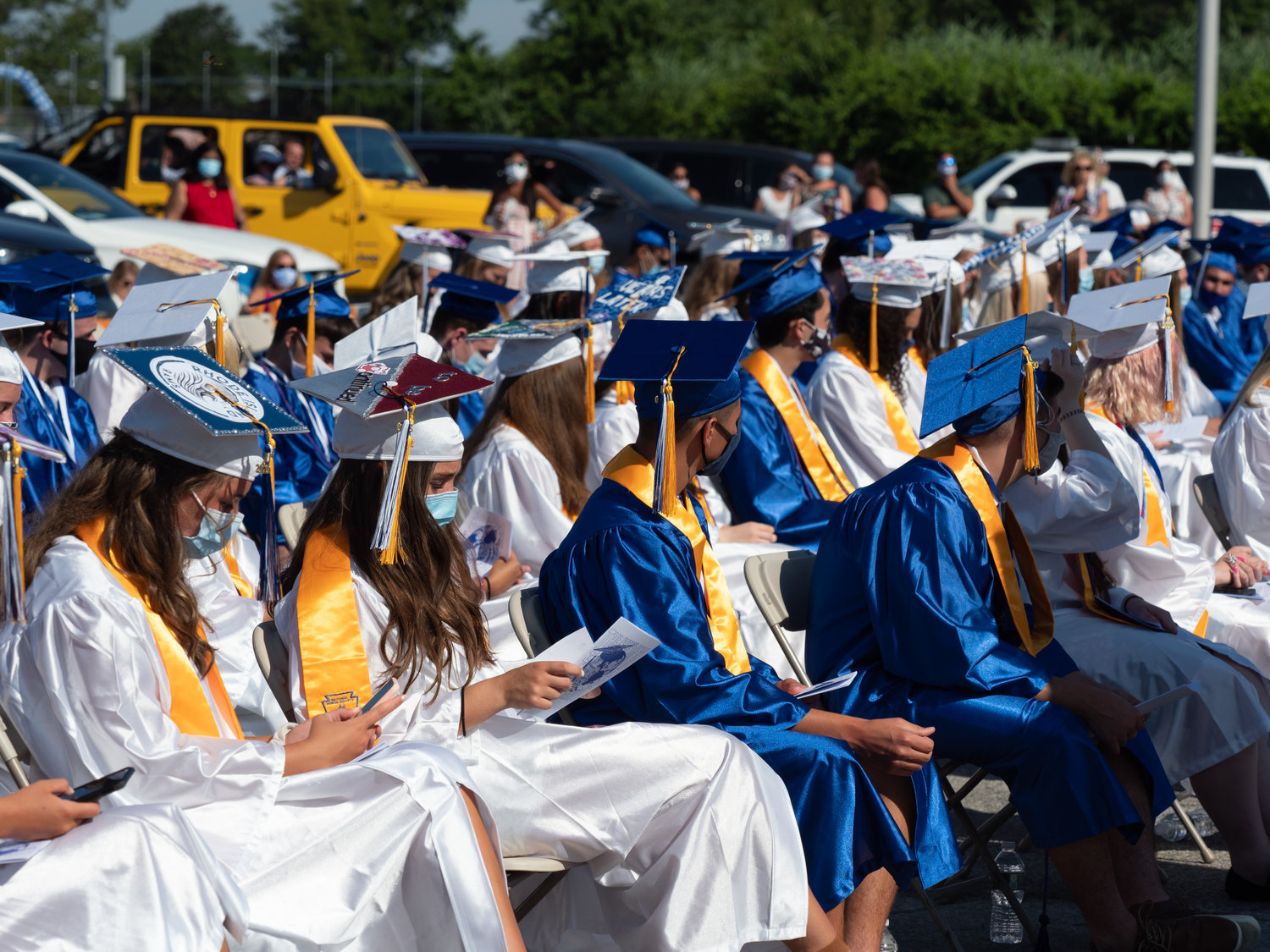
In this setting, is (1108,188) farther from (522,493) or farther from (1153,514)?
(522,493)

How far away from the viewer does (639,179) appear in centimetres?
1681

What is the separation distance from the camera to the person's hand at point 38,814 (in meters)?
2.60

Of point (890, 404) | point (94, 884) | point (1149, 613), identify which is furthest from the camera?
point (890, 404)

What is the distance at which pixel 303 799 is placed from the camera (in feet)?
Result: 10.0

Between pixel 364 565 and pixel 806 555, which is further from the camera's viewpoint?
pixel 806 555

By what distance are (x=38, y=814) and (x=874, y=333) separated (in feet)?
14.0

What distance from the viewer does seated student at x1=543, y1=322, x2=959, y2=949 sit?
344 centimetres

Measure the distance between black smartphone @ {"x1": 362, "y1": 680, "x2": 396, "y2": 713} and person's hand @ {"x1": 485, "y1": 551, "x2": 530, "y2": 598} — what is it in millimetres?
1382

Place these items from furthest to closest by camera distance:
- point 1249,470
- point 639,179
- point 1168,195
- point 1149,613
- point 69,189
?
point 639,179 → point 1168,195 → point 69,189 → point 1249,470 → point 1149,613

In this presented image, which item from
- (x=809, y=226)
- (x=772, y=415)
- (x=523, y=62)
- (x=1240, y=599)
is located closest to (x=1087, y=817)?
(x=1240, y=599)

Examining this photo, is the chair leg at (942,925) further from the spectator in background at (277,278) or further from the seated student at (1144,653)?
the spectator in background at (277,278)

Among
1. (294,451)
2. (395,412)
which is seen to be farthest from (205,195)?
(395,412)

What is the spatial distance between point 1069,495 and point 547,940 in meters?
1.85

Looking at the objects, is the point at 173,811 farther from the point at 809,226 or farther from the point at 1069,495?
the point at 809,226
